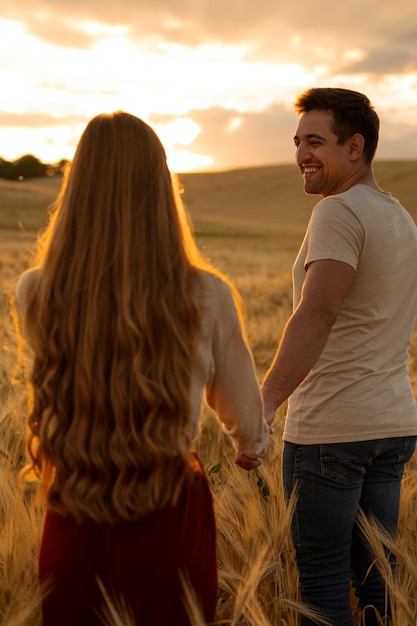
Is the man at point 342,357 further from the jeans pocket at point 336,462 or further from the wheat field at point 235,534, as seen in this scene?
the wheat field at point 235,534

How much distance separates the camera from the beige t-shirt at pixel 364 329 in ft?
6.08

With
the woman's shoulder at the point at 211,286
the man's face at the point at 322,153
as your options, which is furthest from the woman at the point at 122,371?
the man's face at the point at 322,153

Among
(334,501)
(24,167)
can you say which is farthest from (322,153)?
(24,167)

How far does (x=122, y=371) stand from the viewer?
1399mm

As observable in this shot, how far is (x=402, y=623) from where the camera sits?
1.70 meters

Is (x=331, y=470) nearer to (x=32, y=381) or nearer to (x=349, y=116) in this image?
(x=32, y=381)

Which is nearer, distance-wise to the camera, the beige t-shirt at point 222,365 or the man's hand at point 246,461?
the beige t-shirt at point 222,365

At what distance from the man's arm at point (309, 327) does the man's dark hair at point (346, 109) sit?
1.43ft

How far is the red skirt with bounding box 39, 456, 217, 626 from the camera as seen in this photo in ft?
4.74

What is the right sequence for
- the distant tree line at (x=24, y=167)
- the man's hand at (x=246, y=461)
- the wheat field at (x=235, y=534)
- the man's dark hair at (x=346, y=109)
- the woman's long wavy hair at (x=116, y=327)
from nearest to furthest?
the woman's long wavy hair at (x=116, y=327)
the wheat field at (x=235, y=534)
the man's hand at (x=246, y=461)
the man's dark hair at (x=346, y=109)
the distant tree line at (x=24, y=167)

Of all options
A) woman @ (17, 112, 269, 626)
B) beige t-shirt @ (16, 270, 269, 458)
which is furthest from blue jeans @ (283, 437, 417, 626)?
woman @ (17, 112, 269, 626)

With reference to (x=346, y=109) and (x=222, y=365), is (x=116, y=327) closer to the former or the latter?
(x=222, y=365)

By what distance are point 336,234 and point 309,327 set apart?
26 cm

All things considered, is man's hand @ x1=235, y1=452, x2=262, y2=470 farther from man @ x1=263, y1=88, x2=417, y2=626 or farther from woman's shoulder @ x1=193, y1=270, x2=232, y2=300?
woman's shoulder @ x1=193, y1=270, x2=232, y2=300
